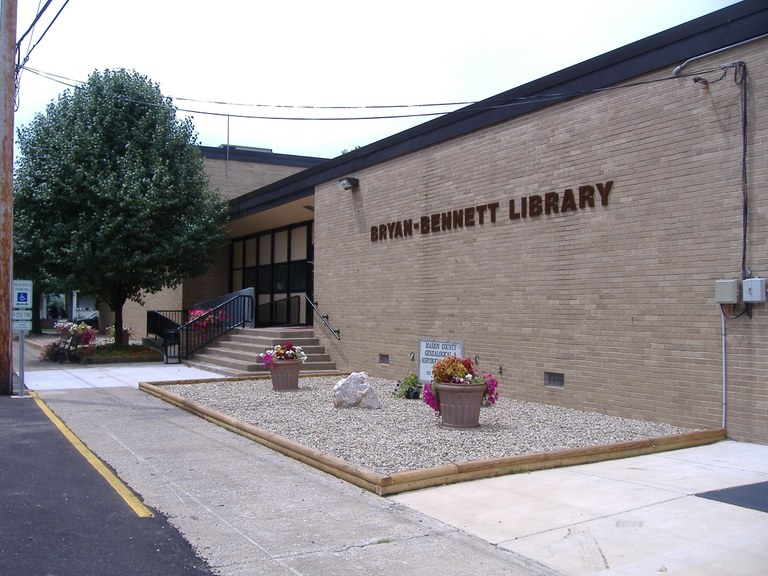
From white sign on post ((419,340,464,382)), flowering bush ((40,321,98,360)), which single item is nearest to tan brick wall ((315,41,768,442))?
white sign on post ((419,340,464,382))

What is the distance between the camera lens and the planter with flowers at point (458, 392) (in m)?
9.54

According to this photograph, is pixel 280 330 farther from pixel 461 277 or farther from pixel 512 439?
pixel 512 439

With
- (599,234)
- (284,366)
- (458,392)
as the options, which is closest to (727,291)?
(599,234)

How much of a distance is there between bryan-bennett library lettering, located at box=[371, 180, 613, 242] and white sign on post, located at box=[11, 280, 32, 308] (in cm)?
705

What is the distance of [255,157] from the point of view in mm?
28609

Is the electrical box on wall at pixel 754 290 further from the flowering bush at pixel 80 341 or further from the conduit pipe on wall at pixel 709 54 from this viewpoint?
the flowering bush at pixel 80 341

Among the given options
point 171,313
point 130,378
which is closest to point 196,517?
point 130,378

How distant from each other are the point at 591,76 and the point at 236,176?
62.7 feet

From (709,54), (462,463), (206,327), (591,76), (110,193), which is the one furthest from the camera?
(206,327)

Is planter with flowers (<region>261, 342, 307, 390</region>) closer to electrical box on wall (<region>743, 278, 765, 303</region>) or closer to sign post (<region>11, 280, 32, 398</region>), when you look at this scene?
sign post (<region>11, 280, 32, 398</region>)

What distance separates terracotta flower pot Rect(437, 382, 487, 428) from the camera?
374 inches

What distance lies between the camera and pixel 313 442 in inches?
351

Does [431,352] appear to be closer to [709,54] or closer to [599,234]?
[599,234]

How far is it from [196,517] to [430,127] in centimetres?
1005
